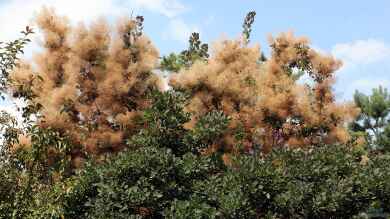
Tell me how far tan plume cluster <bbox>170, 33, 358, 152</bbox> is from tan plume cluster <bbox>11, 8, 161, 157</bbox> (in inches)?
51.4

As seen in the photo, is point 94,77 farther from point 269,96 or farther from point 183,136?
point 183,136

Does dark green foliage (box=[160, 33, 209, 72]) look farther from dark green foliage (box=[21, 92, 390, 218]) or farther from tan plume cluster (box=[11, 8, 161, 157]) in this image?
dark green foliage (box=[21, 92, 390, 218])

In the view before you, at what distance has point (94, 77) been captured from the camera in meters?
17.9

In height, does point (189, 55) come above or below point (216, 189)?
above

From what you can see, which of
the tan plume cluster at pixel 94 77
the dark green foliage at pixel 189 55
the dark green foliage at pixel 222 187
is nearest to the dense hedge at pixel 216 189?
the dark green foliage at pixel 222 187

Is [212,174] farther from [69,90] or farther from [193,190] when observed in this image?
[69,90]

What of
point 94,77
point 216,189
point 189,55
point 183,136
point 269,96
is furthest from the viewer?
point 189,55

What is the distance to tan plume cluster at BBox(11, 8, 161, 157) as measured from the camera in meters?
17.1

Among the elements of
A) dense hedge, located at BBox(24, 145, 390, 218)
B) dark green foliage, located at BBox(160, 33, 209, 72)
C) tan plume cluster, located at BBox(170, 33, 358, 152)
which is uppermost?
dark green foliage, located at BBox(160, 33, 209, 72)

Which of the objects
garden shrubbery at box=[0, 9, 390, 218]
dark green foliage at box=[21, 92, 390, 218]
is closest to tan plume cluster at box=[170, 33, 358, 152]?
garden shrubbery at box=[0, 9, 390, 218]

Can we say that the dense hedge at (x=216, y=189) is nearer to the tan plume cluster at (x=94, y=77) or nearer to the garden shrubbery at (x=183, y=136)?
the garden shrubbery at (x=183, y=136)

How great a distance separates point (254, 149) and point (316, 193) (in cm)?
875

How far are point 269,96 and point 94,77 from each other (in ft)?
15.9

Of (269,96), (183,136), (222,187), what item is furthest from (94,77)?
(222,187)
